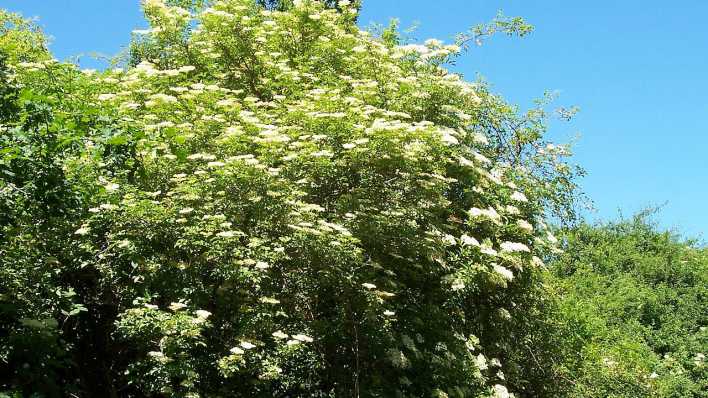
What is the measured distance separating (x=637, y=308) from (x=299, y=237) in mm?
13965

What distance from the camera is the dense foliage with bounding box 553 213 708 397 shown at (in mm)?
9945

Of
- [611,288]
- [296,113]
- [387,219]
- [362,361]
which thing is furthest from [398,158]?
[611,288]

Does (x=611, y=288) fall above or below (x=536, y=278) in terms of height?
above

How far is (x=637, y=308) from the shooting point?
16859 millimetres

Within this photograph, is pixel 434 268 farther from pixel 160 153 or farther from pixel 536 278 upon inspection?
pixel 160 153

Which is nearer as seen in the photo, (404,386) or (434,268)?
(404,386)

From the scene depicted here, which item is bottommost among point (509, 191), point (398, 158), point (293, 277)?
point (293, 277)

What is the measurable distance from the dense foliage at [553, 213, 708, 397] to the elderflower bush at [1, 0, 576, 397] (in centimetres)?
282

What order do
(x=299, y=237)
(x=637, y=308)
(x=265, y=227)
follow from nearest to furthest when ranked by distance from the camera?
(x=299, y=237)
(x=265, y=227)
(x=637, y=308)

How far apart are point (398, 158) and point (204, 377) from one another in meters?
2.51

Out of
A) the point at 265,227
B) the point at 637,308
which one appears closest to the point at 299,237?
the point at 265,227

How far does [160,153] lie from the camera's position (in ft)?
20.5

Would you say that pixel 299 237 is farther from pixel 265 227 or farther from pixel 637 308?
pixel 637 308

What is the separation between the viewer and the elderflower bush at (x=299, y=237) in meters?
A: 5.15
